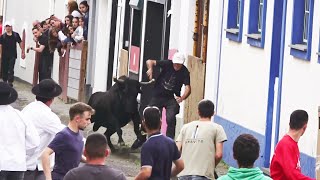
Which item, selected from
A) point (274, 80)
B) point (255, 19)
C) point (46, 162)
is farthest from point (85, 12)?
point (46, 162)

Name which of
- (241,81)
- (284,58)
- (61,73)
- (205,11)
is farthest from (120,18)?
(284,58)

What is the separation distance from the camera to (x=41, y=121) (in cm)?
1411

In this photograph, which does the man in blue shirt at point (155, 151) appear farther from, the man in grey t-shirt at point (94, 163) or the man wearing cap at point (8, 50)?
the man wearing cap at point (8, 50)

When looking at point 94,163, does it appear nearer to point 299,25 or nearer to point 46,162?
point 46,162

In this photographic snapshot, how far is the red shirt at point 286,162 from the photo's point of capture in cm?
1232

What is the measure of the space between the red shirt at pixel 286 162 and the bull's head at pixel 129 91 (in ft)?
36.3

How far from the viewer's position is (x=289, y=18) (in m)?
19.6

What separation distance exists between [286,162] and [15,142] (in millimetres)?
2893

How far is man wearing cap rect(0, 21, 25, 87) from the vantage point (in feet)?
124

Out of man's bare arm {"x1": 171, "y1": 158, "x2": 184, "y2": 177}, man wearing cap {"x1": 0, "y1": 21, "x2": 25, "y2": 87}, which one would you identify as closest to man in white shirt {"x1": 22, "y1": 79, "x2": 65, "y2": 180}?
man's bare arm {"x1": 171, "y1": 158, "x2": 184, "y2": 177}

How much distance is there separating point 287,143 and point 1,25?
1279 inches

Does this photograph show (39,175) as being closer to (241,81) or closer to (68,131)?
(68,131)

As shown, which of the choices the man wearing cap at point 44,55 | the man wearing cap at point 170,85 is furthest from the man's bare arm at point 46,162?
the man wearing cap at point 44,55

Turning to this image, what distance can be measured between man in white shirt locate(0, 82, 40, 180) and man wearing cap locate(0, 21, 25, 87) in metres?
23.9
